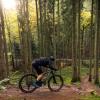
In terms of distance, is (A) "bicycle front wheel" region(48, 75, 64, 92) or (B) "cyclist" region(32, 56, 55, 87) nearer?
(B) "cyclist" region(32, 56, 55, 87)

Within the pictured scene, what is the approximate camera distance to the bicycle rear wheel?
36.9ft

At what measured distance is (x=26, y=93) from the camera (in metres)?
11.3

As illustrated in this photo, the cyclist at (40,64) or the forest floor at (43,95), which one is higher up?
the cyclist at (40,64)

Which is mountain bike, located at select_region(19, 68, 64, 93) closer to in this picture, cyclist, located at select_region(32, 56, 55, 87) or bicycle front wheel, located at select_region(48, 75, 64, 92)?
bicycle front wheel, located at select_region(48, 75, 64, 92)

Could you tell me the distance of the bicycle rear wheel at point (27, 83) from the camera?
1126cm

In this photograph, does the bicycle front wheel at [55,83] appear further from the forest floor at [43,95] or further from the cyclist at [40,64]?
the cyclist at [40,64]

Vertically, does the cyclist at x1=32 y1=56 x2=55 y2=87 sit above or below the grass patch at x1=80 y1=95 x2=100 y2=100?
above

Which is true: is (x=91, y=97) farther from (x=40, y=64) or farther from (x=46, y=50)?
(x=46, y=50)

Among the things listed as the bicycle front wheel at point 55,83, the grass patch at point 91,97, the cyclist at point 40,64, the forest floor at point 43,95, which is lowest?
the grass patch at point 91,97

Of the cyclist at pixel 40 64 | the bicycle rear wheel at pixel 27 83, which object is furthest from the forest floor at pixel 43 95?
the cyclist at pixel 40 64

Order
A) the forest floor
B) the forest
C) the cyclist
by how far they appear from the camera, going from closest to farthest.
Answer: the forest floor → the cyclist → the forest

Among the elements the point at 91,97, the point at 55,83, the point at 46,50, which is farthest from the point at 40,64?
the point at 46,50

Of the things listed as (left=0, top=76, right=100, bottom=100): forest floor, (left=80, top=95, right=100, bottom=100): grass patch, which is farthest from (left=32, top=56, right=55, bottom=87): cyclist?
(left=80, top=95, right=100, bottom=100): grass patch

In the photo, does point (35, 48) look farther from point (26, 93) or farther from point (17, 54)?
point (26, 93)
